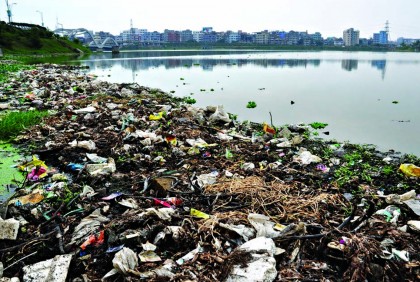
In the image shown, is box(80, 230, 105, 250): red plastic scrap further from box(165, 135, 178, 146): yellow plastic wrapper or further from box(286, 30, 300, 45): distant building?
box(286, 30, 300, 45): distant building

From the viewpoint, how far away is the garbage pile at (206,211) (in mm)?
2012

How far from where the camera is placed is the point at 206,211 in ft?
8.92

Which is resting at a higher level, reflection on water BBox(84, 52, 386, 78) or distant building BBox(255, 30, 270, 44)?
distant building BBox(255, 30, 270, 44)

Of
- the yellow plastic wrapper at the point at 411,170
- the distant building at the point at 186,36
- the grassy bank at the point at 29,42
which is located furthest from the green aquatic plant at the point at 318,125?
the distant building at the point at 186,36

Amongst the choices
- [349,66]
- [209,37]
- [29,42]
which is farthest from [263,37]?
[349,66]

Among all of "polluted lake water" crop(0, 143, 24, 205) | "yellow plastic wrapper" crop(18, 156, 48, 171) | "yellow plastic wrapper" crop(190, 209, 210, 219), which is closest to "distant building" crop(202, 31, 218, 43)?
"polluted lake water" crop(0, 143, 24, 205)

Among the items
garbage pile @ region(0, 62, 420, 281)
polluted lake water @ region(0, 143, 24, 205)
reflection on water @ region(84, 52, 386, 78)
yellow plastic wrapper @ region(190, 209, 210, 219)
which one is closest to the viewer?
garbage pile @ region(0, 62, 420, 281)

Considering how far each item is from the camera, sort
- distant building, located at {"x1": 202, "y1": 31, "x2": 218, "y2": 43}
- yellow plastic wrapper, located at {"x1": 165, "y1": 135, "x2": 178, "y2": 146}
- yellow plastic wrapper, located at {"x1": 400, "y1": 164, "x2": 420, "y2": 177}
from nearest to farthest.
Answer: yellow plastic wrapper, located at {"x1": 400, "y1": 164, "x2": 420, "y2": 177}, yellow plastic wrapper, located at {"x1": 165, "y1": 135, "x2": 178, "y2": 146}, distant building, located at {"x1": 202, "y1": 31, "x2": 218, "y2": 43}

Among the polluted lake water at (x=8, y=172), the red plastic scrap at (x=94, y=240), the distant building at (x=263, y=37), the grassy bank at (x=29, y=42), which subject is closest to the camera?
the red plastic scrap at (x=94, y=240)

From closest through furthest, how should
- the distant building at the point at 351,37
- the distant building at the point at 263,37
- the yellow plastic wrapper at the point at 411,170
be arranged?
1. the yellow plastic wrapper at the point at 411,170
2. the distant building at the point at 263,37
3. the distant building at the point at 351,37

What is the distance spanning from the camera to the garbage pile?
2012mm

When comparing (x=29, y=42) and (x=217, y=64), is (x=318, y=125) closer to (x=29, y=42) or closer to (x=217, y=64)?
(x=217, y=64)

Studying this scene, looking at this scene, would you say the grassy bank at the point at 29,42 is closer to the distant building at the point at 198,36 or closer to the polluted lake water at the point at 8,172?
the polluted lake water at the point at 8,172

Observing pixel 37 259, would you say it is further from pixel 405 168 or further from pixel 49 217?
pixel 405 168
